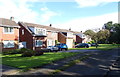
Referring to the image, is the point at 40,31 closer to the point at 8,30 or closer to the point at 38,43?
the point at 38,43

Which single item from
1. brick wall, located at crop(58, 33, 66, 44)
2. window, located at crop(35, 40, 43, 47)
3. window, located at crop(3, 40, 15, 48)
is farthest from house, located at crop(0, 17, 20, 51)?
brick wall, located at crop(58, 33, 66, 44)

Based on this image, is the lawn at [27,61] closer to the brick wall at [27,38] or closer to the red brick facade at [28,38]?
the red brick facade at [28,38]

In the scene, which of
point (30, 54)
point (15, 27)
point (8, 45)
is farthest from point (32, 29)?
point (30, 54)

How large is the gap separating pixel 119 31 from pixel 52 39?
26451mm

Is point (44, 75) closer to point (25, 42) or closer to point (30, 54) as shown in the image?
point (30, 54)

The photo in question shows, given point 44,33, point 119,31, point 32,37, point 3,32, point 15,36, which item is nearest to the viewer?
point 3,32

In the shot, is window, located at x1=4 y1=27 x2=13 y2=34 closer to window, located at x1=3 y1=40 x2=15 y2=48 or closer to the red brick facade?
window, located at x1=3 y1=40 x2=15 y2=48

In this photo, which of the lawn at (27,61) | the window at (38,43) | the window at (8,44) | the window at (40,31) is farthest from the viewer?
the window at (40,31)

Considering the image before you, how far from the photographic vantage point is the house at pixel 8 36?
28.0 metres

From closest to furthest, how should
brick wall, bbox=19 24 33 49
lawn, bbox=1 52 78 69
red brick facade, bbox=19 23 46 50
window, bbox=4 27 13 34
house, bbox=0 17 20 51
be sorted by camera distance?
lawn, bbox=1 52 78 69 < house, bbox=0 17 20 51 < window, bbox=4 27 13 34 < red brick facade, bbox=19 23 46 50 < brick wall, bbox=19 24 33 49

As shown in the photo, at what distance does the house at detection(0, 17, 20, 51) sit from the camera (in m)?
28.0

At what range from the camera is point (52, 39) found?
4175 cm

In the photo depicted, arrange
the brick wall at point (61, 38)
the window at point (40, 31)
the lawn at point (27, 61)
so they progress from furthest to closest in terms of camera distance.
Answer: the brick wall at point (61, 38) < the window at point (40, 31) < the lawn at point (27, 61)

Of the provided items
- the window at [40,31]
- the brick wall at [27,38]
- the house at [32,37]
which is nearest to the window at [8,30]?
the house at [32,37]
